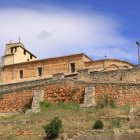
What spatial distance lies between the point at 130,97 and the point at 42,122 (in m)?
6.10

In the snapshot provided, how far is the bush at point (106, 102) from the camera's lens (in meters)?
30.9

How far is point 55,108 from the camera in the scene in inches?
1277

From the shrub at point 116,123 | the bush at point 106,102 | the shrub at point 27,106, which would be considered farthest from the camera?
the shrub at point 27,106

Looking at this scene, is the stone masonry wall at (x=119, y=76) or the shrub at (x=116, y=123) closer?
the shrub at (x=116, y=123)

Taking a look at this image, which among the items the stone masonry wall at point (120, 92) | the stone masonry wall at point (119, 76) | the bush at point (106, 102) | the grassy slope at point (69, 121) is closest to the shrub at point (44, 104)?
the grassy slope at point (69, 121)

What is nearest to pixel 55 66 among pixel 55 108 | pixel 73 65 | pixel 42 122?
pixel 73 65

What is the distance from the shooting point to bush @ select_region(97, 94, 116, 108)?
3091 cm

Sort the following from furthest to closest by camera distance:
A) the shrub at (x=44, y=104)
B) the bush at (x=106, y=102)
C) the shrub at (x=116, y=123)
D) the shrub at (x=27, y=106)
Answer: the shrub at (x=27, y=106) → the shrub at (x=44, y=104) → the bush at (x=106, y=102) → the shrub at (x=116, y=123)

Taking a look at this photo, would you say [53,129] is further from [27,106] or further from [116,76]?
[116,76]

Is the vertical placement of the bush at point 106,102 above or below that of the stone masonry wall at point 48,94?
below

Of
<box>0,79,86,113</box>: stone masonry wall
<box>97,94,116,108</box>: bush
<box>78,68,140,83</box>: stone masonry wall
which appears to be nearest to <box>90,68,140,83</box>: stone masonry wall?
<box>78,68,140,83</box>: stone masonry wall

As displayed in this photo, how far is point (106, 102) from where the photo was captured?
31453 millimetres

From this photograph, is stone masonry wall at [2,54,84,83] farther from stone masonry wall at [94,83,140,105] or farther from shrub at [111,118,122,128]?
shrub at [111,118,122,128]

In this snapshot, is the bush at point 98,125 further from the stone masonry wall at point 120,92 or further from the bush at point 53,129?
the stone masonry wall at point 120,92
